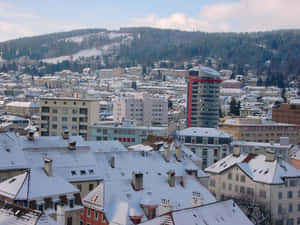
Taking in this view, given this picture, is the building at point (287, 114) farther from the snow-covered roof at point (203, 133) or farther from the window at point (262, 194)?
the window at point (262, 194)

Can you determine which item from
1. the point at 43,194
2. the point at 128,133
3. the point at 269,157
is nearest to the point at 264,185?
the point at 269,157

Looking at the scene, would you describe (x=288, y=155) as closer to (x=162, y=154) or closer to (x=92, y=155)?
(x=162, y=154)

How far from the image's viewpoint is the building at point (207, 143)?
9712cm

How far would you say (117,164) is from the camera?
55.2 m

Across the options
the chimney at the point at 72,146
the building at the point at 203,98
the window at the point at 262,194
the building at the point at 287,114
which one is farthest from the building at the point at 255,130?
the chimney at the point at 72,146

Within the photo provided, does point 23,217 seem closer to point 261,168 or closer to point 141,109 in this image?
point 261,168

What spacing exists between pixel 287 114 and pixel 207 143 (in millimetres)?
76822

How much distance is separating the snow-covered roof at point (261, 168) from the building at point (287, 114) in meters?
99.1

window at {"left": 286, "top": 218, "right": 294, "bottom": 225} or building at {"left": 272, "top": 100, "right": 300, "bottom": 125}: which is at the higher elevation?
building at {"left": 272, "top": 100, "right": 300, "bottom": 125}

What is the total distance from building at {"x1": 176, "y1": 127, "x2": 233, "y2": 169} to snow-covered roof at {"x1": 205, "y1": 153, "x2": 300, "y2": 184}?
24963 millimetres

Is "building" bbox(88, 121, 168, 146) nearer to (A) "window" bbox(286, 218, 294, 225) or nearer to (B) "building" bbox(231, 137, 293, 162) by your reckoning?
(B) "building" bbox(231, 137, 293, 162)

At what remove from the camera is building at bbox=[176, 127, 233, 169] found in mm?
97125

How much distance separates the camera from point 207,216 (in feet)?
113

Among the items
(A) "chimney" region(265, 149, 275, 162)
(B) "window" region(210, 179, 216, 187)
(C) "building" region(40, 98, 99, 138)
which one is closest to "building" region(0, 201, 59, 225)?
(A) "chimney" region(265, 149, 275, 162)
